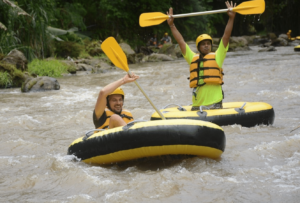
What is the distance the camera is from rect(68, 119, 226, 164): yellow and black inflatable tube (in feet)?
11.0

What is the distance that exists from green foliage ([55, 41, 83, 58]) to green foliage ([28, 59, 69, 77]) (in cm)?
310

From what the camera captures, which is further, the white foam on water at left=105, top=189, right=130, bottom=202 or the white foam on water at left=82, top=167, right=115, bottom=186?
the white foam on water at left=82, top=167, right=115, bottom=186

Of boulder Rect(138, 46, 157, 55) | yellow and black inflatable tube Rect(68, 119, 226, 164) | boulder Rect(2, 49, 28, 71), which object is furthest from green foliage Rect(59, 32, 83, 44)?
yellow and black inflatable tube Rect(68, 119, 226, 164)

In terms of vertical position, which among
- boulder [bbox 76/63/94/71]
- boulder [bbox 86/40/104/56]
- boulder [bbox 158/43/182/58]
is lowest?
boulder [bbox 76/63/94/71]

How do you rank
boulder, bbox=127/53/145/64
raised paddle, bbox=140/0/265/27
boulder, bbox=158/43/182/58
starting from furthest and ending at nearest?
boulder, bbox=158/43/182/58 < boulder, bbox=127/53/145/64 < raised paddle, bbox=140/0/265/27

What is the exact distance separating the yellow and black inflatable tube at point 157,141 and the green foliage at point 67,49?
12.9 m

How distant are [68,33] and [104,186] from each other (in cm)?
1483

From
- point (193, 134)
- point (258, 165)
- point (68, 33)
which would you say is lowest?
point (258, 165)

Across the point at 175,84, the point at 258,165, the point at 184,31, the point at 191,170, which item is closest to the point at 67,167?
the point at 191,170

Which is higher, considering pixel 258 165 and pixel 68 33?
pixel 68 33

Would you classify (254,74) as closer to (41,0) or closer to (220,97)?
(220,97)

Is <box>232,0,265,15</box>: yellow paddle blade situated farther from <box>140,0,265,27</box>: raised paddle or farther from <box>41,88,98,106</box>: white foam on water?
<box>41,88,98,106</box>: white foam on water

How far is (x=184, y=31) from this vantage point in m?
24.2

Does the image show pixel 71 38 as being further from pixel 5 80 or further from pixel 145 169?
pixel 145 169
